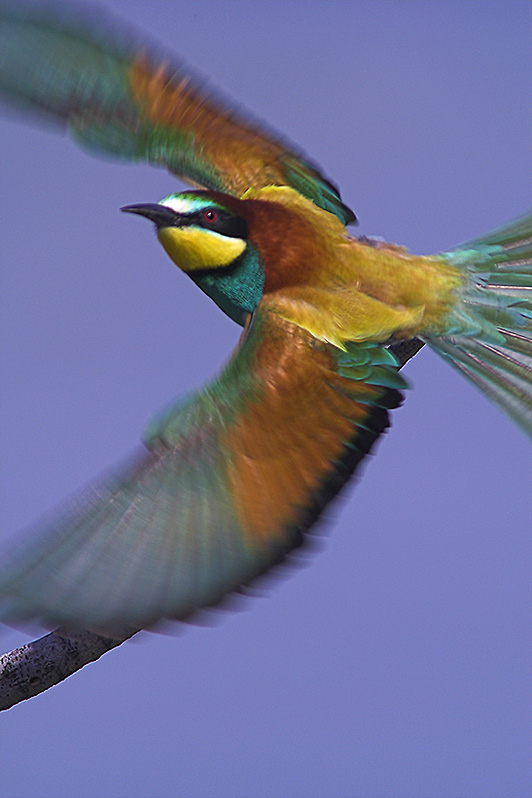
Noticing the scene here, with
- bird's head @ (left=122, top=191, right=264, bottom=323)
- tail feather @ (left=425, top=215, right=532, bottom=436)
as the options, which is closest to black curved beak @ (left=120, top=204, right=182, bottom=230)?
bird's head @ (left=122, top=191, right=264, bottom=323)

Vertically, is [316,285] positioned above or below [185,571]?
above

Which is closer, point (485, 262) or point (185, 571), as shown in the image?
point (185, 571)

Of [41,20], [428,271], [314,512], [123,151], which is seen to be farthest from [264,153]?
[314,512]

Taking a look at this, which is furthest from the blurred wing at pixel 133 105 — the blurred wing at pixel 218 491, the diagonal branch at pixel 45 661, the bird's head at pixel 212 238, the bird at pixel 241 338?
the diagonal branch at pixel 45 661

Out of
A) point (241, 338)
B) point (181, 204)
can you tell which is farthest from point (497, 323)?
point (181, 204)

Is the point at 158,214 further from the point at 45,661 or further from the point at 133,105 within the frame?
the point at 45,661

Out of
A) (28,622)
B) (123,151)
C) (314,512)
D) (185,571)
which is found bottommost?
(28,622)

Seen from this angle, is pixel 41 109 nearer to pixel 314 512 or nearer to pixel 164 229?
pixel 164 229
